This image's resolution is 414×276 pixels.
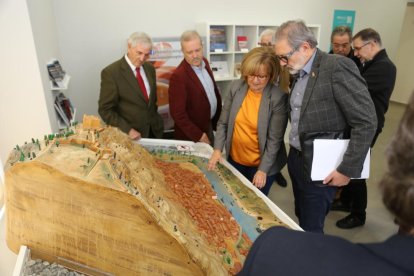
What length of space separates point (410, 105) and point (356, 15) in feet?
19.5

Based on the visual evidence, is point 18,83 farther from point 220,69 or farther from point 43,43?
point 220,69

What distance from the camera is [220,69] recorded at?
438 centimetres

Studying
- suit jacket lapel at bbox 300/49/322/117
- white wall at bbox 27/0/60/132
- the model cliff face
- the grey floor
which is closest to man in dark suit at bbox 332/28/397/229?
the grey floor

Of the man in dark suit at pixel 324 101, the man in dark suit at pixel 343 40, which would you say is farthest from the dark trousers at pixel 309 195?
the man in dark suit at pixel 343 40

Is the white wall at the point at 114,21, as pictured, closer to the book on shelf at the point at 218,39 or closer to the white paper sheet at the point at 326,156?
the book on shelf at the point at 218,39

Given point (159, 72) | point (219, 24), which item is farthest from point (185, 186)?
point (219, 24)

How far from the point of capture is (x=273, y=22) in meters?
4.56

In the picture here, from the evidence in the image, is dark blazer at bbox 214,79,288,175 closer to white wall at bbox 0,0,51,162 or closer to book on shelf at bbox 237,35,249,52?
white wall at bbox 0,0,51,162

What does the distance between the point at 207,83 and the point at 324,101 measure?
1.26 metres

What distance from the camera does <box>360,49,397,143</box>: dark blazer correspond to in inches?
96.4

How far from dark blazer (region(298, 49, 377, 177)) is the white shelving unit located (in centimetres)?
263

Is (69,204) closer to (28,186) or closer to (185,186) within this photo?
(28,186)

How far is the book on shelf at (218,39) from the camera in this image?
420 cm

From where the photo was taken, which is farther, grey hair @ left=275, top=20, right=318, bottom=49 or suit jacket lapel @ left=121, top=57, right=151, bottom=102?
suit jacket lapel @ left=121, top=57, right=151, bottom=102
